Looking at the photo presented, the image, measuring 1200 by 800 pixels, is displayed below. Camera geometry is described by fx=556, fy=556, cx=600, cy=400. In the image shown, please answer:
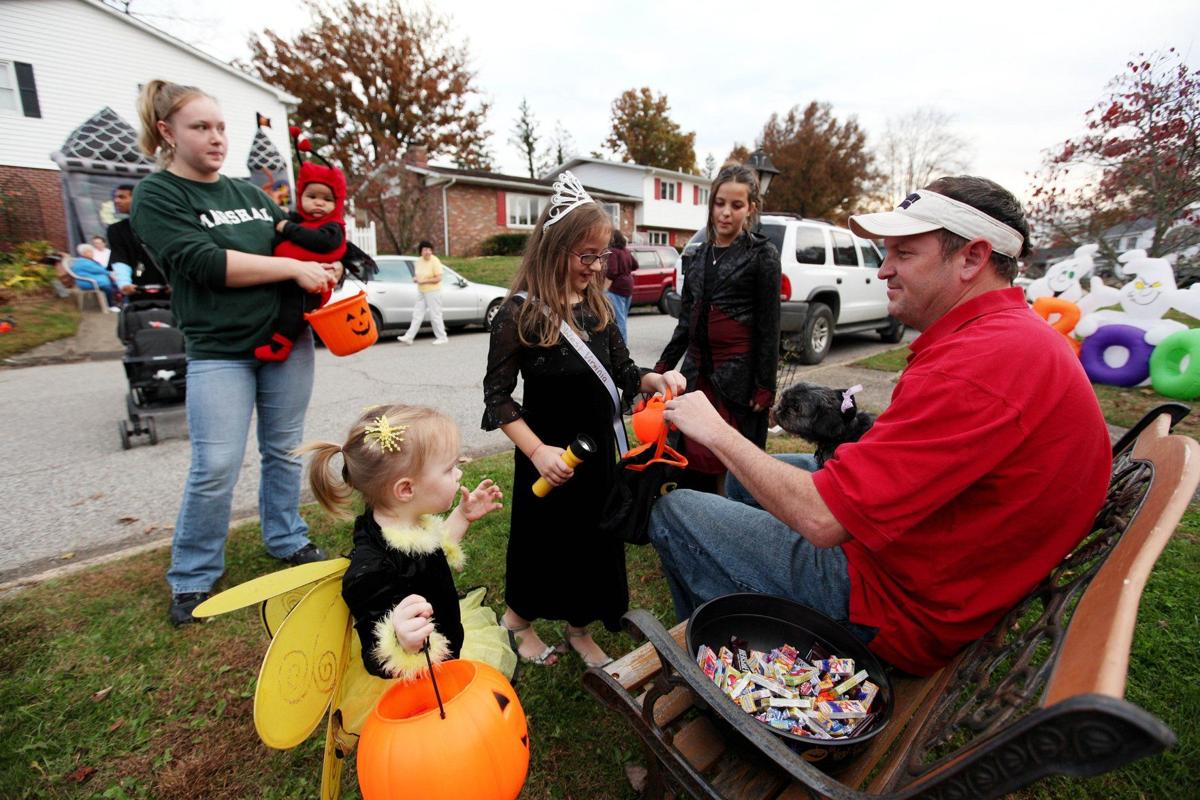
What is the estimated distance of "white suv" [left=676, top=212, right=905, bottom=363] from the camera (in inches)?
312

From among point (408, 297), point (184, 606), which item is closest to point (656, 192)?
point (408, 297)

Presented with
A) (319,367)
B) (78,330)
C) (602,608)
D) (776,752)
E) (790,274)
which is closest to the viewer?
(776,752)

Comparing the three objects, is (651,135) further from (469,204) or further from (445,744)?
(445,744)

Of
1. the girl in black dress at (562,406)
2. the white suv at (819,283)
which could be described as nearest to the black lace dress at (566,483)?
the girl in black dress at (562,406)

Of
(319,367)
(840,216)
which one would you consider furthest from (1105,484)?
(840,216)

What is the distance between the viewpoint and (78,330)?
34.5 feet

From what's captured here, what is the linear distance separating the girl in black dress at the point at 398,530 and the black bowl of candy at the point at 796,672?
0.81 meters

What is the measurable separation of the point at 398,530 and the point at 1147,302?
916 centimetres

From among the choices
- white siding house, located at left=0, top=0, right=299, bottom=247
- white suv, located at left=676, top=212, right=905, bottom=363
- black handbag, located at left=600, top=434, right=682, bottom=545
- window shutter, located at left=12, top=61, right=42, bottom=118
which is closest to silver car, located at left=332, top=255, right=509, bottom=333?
white suv, located at left=676, top=212, right=905, bottom=363

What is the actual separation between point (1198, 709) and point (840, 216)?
39169 millimetres

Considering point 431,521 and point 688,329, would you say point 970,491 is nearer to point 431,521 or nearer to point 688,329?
point 431,521

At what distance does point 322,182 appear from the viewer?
3023 mm

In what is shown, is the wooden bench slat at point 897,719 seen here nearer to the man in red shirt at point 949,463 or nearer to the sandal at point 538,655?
the man in red shirt at point 949,463

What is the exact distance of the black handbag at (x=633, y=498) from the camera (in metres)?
2.00
